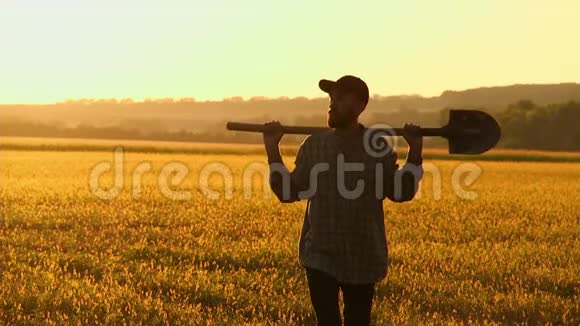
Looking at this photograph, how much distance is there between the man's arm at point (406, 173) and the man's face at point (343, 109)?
13.9 inches

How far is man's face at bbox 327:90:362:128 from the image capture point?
5.13m

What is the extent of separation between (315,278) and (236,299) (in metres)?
3.67

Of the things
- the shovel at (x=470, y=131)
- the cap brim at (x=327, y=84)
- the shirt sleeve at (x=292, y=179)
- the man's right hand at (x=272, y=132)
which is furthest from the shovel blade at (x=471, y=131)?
the man's right hand at (x=272, y=132)

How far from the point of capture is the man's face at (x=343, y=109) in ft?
16.8

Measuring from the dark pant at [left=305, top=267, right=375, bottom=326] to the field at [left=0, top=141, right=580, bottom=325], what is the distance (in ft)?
8.30


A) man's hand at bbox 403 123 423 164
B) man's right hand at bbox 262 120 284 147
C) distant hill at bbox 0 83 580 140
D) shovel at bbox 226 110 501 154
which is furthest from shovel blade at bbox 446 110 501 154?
distant hill at bbox 0 83 580 140

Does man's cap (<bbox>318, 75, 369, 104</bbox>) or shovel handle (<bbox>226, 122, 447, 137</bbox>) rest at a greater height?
man's cap (<bbox>318, 75, 369, 104</bbox>)

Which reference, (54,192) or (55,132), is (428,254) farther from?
(55,132)

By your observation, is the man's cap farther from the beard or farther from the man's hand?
the man's hand

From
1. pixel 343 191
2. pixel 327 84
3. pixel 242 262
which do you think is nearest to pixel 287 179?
pixel 343 191

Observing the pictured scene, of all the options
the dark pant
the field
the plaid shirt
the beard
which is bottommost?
the field

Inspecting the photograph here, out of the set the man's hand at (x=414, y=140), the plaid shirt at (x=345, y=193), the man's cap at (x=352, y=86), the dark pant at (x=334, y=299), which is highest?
the man's cap at (x=352, y=86)

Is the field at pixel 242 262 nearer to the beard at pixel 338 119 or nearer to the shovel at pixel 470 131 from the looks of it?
the shovel at pixel 470 131

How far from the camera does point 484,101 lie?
520 feet
